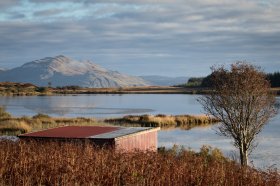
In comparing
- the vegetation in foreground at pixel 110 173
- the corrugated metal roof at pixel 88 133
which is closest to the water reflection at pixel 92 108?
the corrugated metal roof at pixel 88 133

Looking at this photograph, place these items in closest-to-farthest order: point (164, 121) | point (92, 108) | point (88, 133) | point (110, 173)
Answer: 1. point (110, 173)
2. point (88, 133)
3. point (164, 121)
4. point (92, 108)

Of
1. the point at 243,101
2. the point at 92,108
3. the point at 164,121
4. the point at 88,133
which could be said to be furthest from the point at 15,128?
the point at 92,108

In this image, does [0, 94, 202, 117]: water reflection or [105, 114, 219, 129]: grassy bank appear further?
[0, 94, 202, 117]: water reflection

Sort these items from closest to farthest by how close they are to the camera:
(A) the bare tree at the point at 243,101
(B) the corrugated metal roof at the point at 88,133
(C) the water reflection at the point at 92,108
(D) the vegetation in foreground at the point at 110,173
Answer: (D) the vegetation in foreground at the point at 110,173
(B) the corrugated metal roof at the point at 88,133
(A) the bare tree at the point at 243,101
(C) the water reflection at the point at 92,108

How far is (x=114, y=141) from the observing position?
25.4 metres

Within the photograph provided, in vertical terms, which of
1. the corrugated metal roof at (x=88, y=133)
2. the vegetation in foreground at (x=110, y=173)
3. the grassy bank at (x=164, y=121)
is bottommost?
the grassy bank at (x=164, y=121)

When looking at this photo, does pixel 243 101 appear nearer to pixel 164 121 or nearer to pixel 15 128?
pixel 15 128

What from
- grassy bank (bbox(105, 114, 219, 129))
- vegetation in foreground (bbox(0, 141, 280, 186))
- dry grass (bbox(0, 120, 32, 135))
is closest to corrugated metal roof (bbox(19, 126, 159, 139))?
vegetation in foreground (bbox(0, 141, 280, 186))

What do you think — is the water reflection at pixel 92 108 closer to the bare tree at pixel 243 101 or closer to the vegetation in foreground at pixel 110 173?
the bare tree at pixel 243 101

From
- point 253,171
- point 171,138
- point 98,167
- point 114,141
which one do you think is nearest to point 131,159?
point 98,167

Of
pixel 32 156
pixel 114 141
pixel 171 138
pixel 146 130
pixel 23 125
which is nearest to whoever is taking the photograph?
pixel 32 156

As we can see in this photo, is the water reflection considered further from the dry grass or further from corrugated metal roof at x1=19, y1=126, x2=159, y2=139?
corrugated metal roof at x1=19, y1=126, x2=159, y2=139

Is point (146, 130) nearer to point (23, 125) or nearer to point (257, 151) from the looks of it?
point (257, 151)

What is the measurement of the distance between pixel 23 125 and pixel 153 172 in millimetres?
41589
